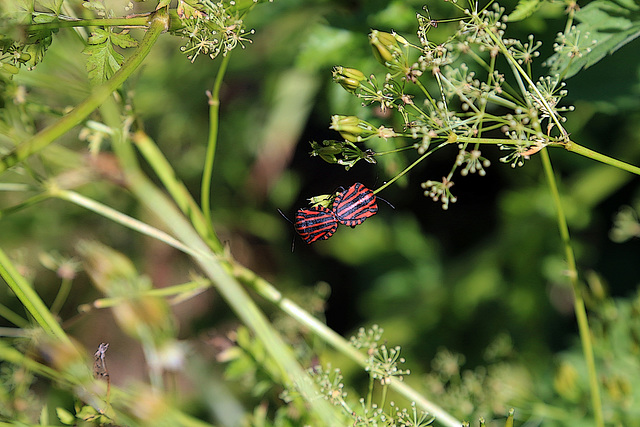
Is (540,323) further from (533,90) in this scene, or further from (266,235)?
(533,90)

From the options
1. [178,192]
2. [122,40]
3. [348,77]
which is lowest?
[178,192]

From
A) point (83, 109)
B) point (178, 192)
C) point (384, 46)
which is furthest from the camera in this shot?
point (178, 192)

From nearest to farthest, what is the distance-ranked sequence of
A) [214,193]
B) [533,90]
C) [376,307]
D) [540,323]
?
[533,90] → [540,323] → [376,307] → [214,193]

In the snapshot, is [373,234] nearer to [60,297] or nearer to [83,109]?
[60,297]

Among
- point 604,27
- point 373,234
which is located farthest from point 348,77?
point 373,234

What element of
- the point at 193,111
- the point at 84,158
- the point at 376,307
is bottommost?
the point at 376,307

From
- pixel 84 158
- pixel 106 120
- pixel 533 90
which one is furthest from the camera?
pixel 84 158

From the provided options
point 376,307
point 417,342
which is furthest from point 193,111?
point 417,342
